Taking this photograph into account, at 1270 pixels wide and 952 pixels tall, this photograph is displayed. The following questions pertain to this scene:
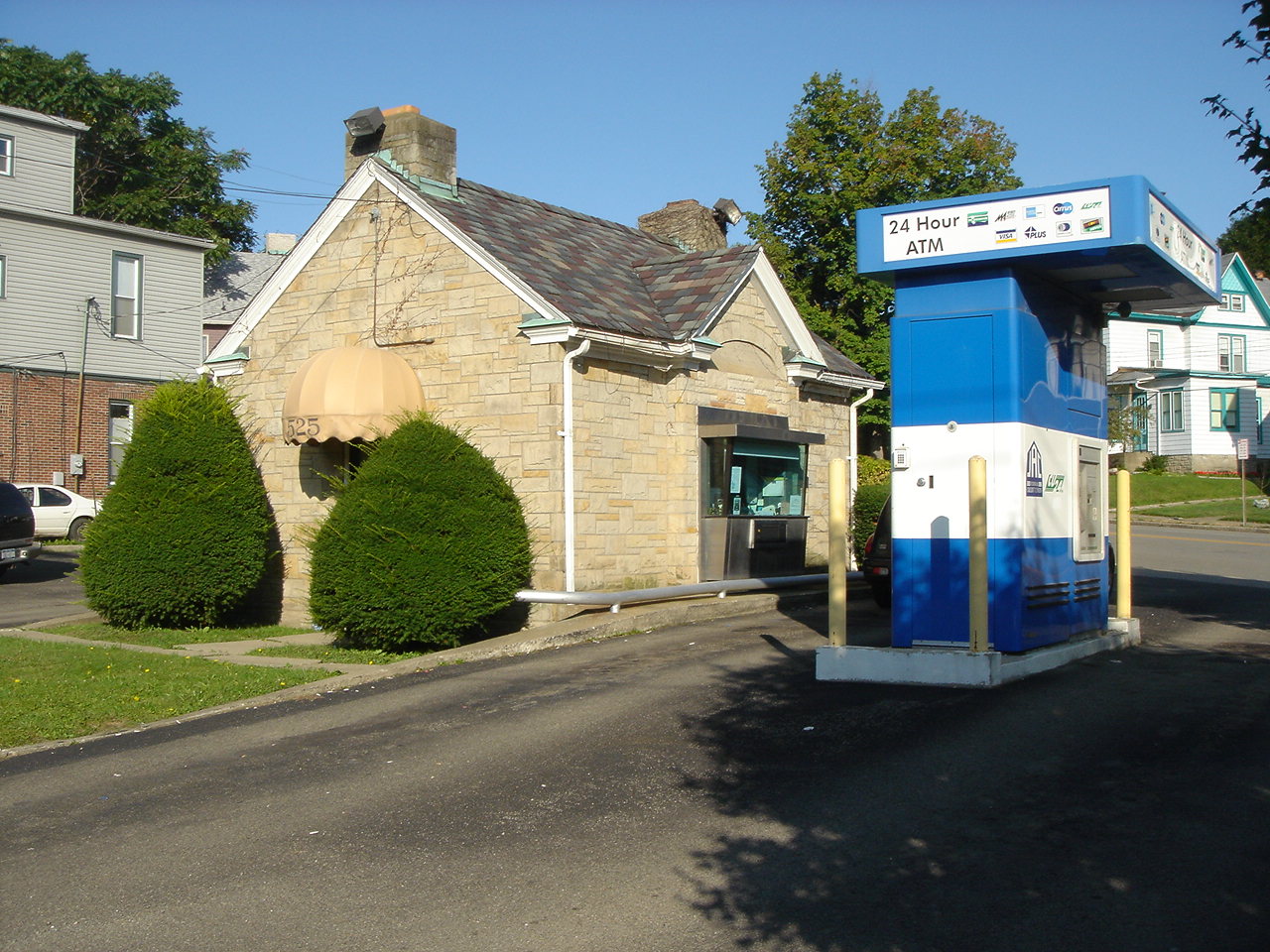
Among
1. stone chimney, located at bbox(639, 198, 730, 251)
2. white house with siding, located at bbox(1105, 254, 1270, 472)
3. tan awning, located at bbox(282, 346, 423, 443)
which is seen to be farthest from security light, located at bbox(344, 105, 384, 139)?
white house with siding, located at bbox(1105, 254, 1270, 472)

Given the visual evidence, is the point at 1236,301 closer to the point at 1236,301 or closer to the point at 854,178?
the point at 1236,301

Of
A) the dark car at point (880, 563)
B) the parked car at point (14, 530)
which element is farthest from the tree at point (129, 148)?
the dark car at point (880, 563)

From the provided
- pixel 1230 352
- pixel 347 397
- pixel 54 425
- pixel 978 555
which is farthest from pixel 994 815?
pixel 1230 352

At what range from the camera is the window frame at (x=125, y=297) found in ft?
103

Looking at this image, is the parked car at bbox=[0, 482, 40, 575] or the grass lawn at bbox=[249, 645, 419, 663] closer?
the grass lawn at bbox=[249, 645, 419, 663]

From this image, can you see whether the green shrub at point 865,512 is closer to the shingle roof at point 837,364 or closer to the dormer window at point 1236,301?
the shingle roof at point 837,364

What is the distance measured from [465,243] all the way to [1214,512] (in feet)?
95.9

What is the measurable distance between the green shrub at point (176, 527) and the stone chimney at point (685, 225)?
9.17m

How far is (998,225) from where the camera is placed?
9586 mm

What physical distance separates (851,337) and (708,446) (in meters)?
20.8

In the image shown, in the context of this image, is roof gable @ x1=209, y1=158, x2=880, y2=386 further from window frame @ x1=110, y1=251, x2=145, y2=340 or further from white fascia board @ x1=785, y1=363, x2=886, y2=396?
window frame @ x1=110, y1=251, x2=145, y2=340

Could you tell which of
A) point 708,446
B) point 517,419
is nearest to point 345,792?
point 517,419

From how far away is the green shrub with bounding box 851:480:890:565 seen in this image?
2017cm

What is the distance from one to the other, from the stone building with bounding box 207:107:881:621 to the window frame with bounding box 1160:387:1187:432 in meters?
35.3
